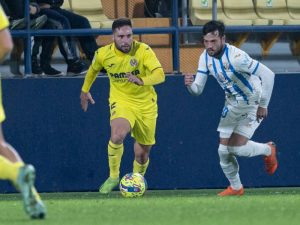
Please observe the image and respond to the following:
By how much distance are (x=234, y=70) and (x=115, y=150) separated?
1665 millimetres

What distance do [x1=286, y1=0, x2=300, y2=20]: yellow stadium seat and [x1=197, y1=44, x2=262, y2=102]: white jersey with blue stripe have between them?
2.26 metres

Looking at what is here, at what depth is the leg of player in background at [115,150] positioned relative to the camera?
530 inches

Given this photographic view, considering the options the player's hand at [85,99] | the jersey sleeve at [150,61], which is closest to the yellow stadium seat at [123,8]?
the jersey sleeve at [150,61]

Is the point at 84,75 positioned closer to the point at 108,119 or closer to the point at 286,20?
the point at 108,119

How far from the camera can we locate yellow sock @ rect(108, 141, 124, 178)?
534 inches

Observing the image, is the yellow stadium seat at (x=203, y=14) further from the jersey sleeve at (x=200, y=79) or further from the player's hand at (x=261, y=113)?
the player's hand at (x=261, y=113)

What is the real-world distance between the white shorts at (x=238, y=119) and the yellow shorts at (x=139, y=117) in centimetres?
97

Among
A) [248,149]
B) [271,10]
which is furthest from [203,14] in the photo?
[248,149]

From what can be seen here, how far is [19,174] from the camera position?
830cm

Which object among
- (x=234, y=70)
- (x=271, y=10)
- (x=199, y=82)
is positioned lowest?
(x=199, y=82)

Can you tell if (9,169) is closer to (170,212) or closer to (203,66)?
(170,212)

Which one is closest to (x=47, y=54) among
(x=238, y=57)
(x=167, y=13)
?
(x=167, y=13)

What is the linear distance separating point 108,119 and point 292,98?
7.69 ft

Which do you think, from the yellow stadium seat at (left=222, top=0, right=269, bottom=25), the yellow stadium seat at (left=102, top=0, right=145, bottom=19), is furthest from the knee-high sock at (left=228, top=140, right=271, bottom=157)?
the yellow stadium seat at (left=102, top=0, right=145, bottom=19)
